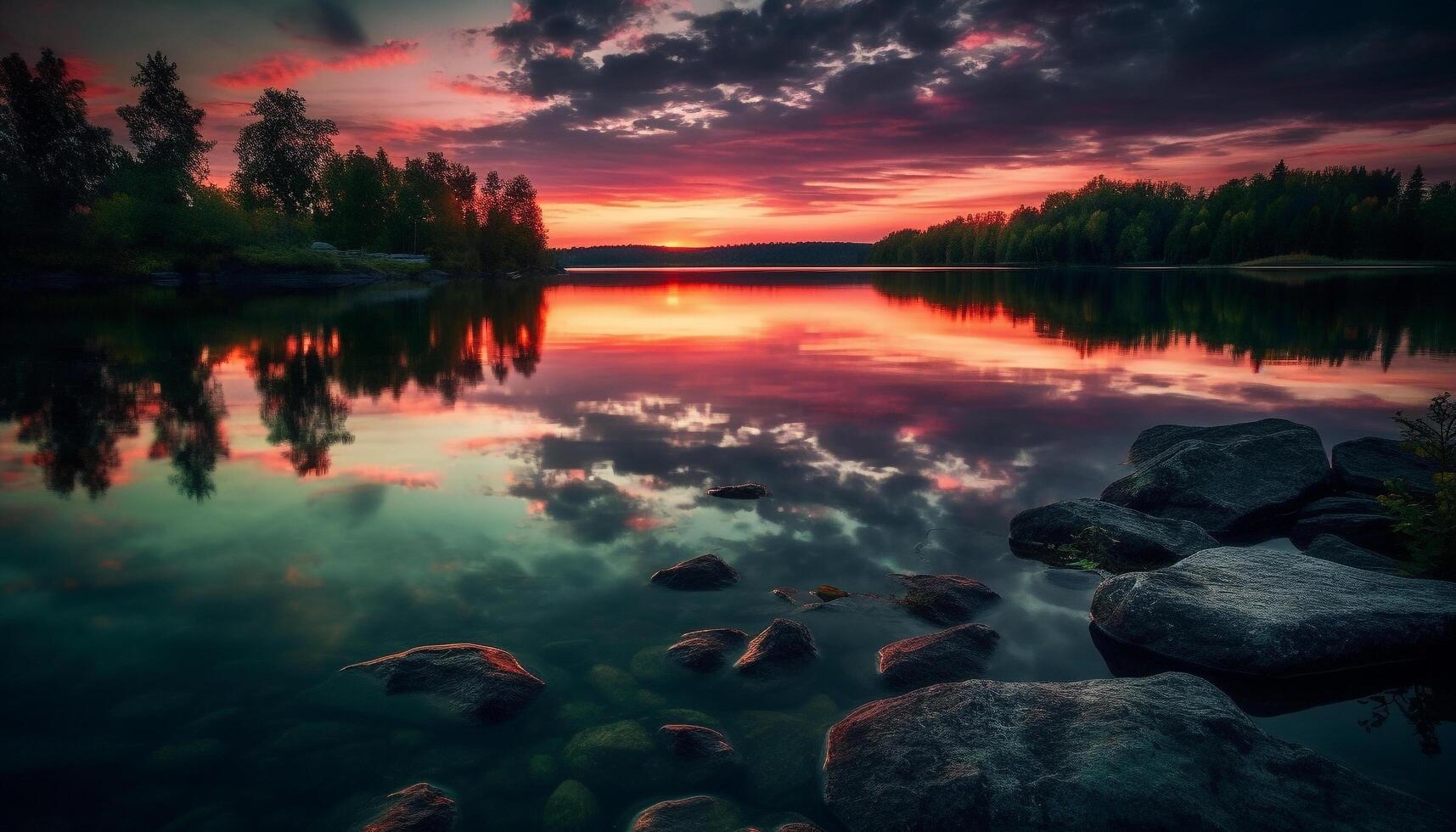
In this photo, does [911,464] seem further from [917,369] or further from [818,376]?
[917,369]

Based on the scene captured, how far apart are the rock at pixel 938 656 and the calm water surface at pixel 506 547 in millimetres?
287

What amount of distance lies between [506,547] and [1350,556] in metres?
11.4

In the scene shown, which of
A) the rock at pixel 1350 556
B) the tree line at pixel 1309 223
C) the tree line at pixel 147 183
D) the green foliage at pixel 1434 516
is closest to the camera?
the green foliage at pixel 1434 516

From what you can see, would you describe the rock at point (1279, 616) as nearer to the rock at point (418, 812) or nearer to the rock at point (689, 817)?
the rock at point (689, 817)

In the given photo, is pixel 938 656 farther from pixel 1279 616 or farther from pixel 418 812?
pixel 418 812

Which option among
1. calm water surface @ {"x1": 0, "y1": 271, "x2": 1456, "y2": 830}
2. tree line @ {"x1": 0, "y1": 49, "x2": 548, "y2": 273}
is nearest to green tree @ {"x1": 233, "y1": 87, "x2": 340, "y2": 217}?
tree line @ {"x1": 0, "y1": 49, "x2": 548, "y2": 273}

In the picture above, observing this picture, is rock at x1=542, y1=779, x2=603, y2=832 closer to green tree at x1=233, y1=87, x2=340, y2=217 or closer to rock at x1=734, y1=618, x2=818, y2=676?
rock at x1=734, y1=618, x2=818, y2=676

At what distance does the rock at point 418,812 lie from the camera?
5027 mm

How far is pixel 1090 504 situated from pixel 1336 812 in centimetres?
621

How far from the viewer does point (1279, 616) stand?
23.6 feet

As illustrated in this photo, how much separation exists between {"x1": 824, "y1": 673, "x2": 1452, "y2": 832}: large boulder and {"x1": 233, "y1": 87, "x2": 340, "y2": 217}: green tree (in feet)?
402

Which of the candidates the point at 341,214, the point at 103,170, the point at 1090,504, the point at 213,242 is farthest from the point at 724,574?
the point at 341,214

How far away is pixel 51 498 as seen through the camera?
11.9 m

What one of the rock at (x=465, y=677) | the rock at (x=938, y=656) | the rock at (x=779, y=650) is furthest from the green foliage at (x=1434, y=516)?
the rock at (x=465, y=677)
